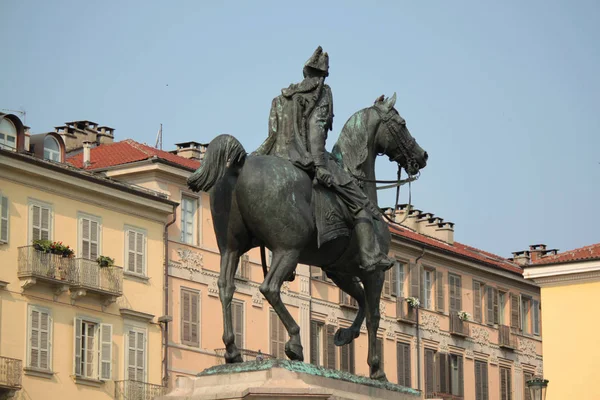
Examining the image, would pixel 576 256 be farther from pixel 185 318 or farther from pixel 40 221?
pixel 40 221

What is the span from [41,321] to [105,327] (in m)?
2.66

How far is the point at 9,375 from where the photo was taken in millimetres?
49906

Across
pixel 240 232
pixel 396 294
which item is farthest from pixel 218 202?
pixel 396 294

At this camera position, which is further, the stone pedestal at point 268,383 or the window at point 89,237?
the window at point 89,237

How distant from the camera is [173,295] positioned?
56.8 meters

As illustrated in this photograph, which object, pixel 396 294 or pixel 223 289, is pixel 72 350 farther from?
pixel 223 289

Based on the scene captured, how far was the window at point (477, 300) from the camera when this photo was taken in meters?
72.8

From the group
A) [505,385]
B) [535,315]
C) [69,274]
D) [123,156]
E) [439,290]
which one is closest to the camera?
[69,274]

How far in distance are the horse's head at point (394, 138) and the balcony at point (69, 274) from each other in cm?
3141

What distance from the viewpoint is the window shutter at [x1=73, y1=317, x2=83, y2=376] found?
5253 cm

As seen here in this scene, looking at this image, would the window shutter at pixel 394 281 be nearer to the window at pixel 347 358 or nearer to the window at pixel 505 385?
the window at pixel 347 358

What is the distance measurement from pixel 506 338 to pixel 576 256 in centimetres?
1624

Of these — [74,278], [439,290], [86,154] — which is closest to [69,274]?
[74,278]

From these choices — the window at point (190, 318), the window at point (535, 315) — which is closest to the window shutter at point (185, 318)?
the window at point (190, 318)
